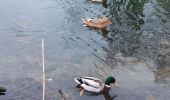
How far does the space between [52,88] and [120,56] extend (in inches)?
185

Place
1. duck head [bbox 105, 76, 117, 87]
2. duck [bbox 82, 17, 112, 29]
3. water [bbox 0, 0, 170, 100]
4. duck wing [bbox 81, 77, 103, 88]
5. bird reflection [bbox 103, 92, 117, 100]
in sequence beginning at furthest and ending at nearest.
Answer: duck [bbox 82, 17, 112, 29] → water [bbox 0, 0, 170, 100] → duck head [bbox 105, 76, 117, 87] → duck wing [bbox 81, 77, 103, 88] → bird reflection [bbox 103, 92, 117, 100]

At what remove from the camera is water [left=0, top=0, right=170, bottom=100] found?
19.2m

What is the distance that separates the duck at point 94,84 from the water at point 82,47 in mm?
323

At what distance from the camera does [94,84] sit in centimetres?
1870

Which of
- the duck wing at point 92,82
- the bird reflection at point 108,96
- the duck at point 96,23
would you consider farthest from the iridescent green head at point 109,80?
the duck at point 96,23

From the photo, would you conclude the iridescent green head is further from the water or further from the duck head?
the water

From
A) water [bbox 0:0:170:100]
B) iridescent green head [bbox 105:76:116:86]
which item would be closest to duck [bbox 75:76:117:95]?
iridescent green head [bbox 105:76:116:86]

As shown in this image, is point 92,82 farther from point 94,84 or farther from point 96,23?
point 96,23

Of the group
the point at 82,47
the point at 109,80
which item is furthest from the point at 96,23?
the point at 109,80

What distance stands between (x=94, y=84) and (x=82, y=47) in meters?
4.70

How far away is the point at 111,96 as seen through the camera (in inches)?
736

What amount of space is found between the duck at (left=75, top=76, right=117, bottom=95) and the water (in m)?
0.32

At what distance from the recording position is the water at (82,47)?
755 inches

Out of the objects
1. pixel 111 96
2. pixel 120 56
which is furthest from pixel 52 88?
pixel 120 56
